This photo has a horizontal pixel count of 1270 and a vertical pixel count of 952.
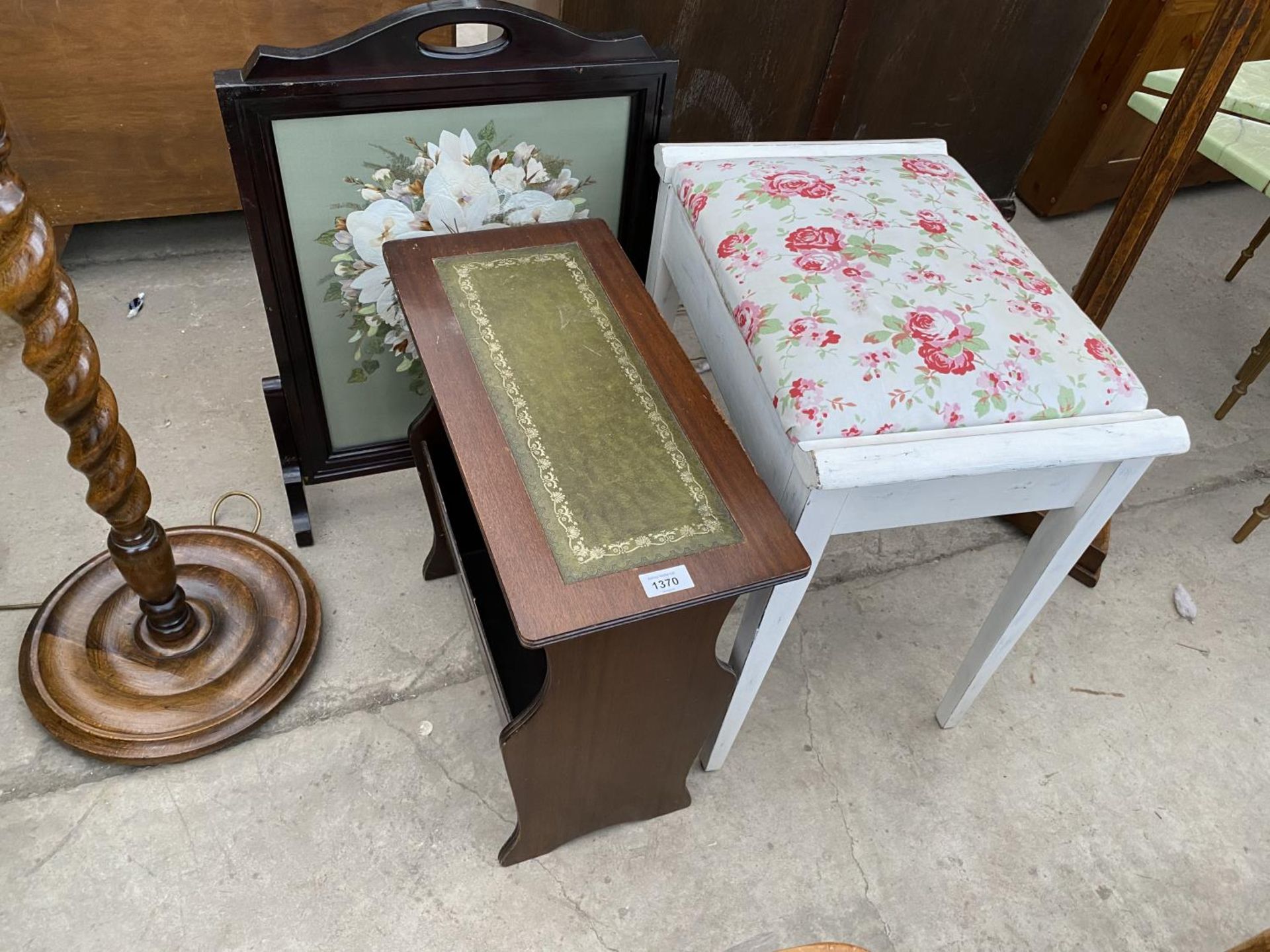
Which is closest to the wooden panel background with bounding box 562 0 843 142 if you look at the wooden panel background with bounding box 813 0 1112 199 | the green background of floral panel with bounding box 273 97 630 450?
the wooden panel background with bounding box 813 0 1112 199

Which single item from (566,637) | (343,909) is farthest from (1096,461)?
(343,909)

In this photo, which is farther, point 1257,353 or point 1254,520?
point 1257,353

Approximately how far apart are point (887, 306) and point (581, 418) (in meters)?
0.41

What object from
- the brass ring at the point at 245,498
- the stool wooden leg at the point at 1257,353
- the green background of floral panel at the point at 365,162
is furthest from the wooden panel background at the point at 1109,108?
the brass ring at the point at 245,498

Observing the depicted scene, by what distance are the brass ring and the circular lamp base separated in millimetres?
104

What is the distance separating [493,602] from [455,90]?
2.59ft

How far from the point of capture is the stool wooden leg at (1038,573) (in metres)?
1.20

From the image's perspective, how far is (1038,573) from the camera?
1.33m

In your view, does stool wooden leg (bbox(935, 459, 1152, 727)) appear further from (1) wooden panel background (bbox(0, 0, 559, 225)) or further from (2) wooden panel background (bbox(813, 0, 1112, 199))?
(1) wooden panel background (bbox(0, 0, 559, 225))

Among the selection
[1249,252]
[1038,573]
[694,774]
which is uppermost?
[1038,573]

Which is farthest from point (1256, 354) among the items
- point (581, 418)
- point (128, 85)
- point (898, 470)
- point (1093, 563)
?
point (128, 85)

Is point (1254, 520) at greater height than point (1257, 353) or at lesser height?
lesser

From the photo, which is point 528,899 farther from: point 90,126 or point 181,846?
point 90,126

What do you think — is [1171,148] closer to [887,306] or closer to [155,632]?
[887,306]
